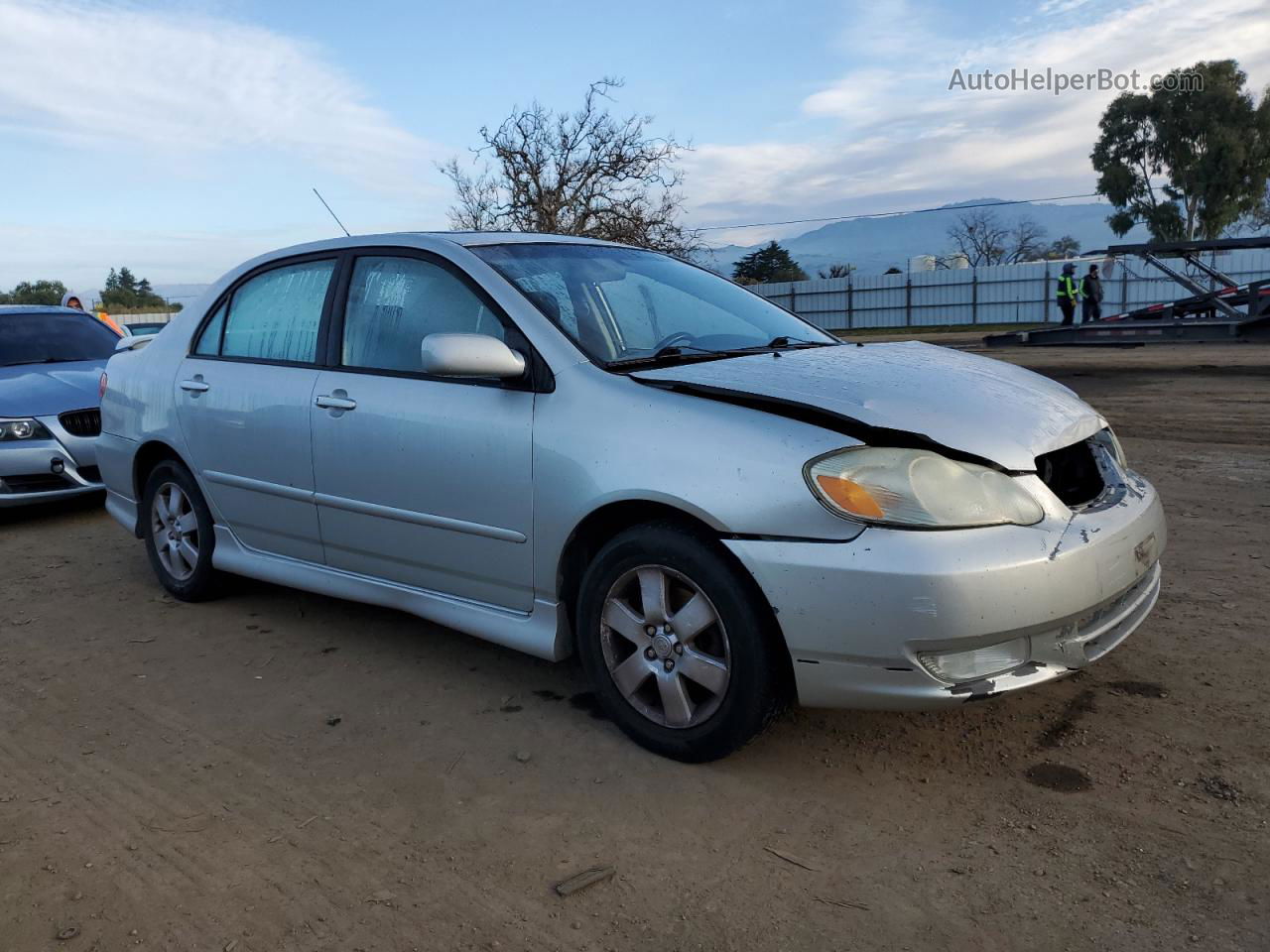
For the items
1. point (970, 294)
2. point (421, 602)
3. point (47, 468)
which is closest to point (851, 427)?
point (421, 602)

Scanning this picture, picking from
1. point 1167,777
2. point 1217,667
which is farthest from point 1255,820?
point 1217,667

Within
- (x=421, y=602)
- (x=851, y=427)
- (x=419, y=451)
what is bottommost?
(x=421, y=602)

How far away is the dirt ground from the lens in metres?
2.20

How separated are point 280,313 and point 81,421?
3.53m

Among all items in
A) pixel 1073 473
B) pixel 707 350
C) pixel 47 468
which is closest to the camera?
pixel 1073 473

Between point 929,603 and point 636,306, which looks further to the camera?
point 636,306

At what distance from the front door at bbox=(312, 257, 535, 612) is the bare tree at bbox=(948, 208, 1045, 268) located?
64188 mm

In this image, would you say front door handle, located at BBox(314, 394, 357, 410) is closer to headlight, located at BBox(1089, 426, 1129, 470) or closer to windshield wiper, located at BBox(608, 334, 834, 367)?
windshield wiper, located at BBox(608, 334, 834, 367)

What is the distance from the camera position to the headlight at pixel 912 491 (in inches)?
98.9

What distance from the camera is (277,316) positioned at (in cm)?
419

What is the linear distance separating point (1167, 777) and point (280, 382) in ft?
11.1

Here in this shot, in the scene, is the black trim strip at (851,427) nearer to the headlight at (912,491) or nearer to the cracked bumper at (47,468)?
the headlight at (912,491)

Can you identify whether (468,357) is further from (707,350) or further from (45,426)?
(45,426)

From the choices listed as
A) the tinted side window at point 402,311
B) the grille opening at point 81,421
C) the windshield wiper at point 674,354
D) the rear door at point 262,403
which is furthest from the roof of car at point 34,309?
the windshield wiper at point 674,354
